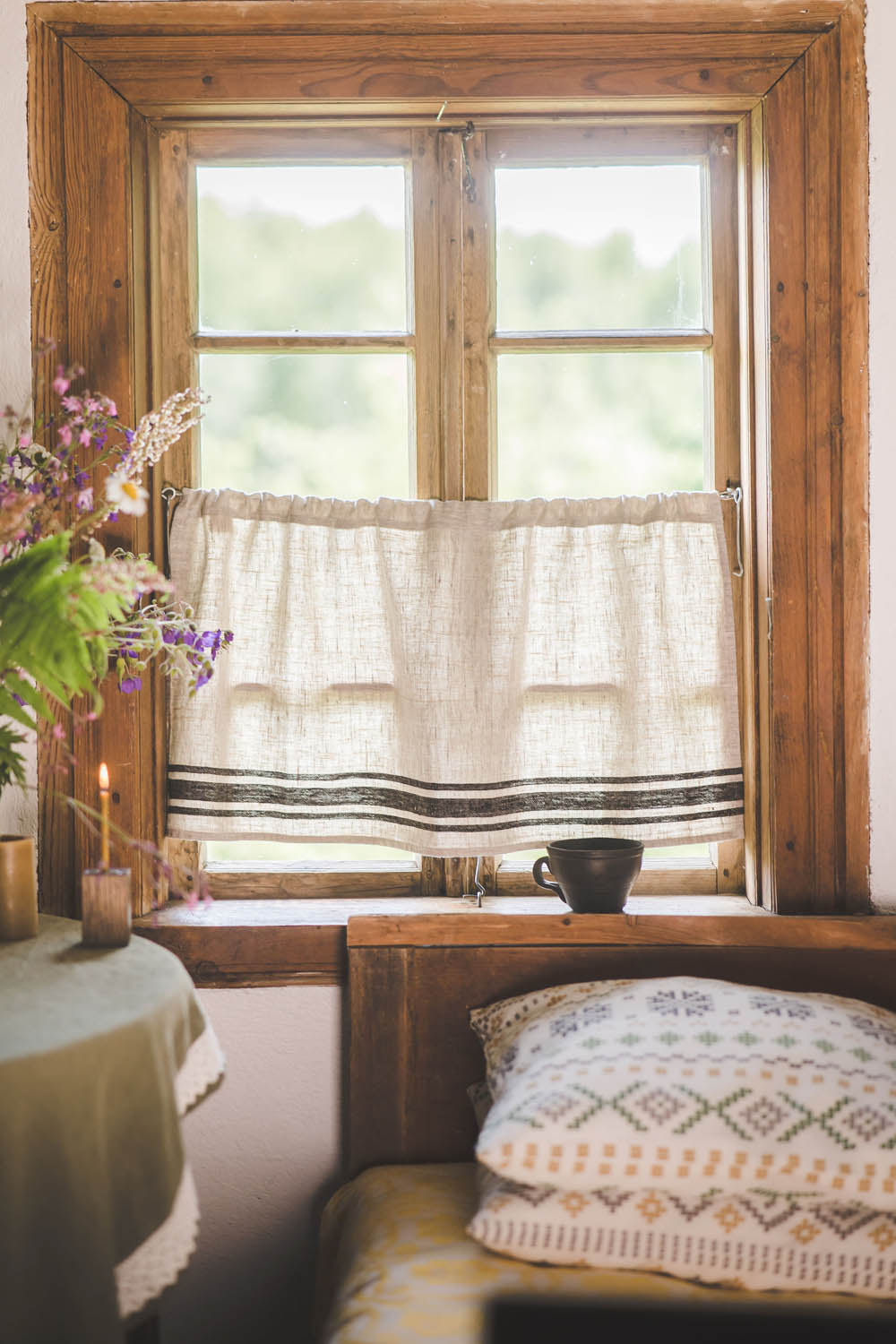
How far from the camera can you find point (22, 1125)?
101cm

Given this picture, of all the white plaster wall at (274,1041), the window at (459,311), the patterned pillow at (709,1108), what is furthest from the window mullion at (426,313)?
the patterned pillow at (709,1108)

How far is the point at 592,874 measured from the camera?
1.71 m

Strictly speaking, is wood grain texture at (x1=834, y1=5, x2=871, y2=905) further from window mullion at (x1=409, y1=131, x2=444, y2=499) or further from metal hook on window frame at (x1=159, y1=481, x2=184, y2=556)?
metal hook on window frame at (x1=159, y1=481, x2=184, y2=556)

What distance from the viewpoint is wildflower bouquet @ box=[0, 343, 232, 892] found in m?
1.25

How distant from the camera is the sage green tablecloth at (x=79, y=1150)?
3.29 feet

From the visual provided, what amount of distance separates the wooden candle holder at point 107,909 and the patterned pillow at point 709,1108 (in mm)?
565

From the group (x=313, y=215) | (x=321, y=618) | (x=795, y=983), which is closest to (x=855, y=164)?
(x=313, y=215)

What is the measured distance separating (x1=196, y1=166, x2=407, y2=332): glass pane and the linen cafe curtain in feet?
1.22

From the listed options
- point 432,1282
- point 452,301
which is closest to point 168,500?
point 452,301

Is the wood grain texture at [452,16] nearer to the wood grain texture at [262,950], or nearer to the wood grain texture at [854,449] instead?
the wood grain texture at [854,449]

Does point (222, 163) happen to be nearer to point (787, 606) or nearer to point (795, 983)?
point (787, 606)

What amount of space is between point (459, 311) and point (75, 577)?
39.6 inches

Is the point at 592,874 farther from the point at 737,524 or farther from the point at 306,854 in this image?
the point at 737,524

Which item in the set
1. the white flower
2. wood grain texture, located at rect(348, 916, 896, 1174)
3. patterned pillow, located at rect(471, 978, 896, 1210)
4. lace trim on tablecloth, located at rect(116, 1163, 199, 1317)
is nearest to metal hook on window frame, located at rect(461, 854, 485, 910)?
wood grain texture, located at rect(348, 916, 896, 1174)
